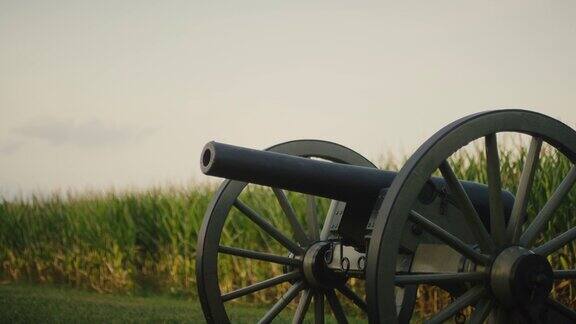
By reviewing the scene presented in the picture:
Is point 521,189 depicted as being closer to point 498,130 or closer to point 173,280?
point 498,130

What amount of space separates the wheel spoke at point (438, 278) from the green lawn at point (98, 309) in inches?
171

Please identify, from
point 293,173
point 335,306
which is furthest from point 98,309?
point 293,173

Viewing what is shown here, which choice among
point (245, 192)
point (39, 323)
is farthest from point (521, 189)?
point (245, 192)

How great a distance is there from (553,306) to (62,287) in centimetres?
1033

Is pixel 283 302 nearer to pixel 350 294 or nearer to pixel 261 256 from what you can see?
pixel 261 256

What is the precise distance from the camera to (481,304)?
3924 millimetres

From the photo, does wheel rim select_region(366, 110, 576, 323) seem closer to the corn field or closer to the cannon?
the cannon

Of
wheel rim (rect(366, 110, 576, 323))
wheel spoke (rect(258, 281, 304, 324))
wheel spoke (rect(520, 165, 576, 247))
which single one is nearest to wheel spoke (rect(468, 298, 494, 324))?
wheel rim (rect(366, 110, 576, 323))

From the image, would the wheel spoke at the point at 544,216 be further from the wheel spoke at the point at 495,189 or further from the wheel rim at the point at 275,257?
the wheel rim at the point at 275,257

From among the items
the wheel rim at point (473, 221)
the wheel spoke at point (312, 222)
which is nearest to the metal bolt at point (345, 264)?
the wheel spoke at point (312, 222)

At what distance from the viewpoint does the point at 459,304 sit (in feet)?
12.5

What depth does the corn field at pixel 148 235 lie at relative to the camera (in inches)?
325

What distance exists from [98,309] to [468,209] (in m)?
6.34

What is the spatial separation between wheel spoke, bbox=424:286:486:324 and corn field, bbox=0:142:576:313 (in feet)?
13.0
